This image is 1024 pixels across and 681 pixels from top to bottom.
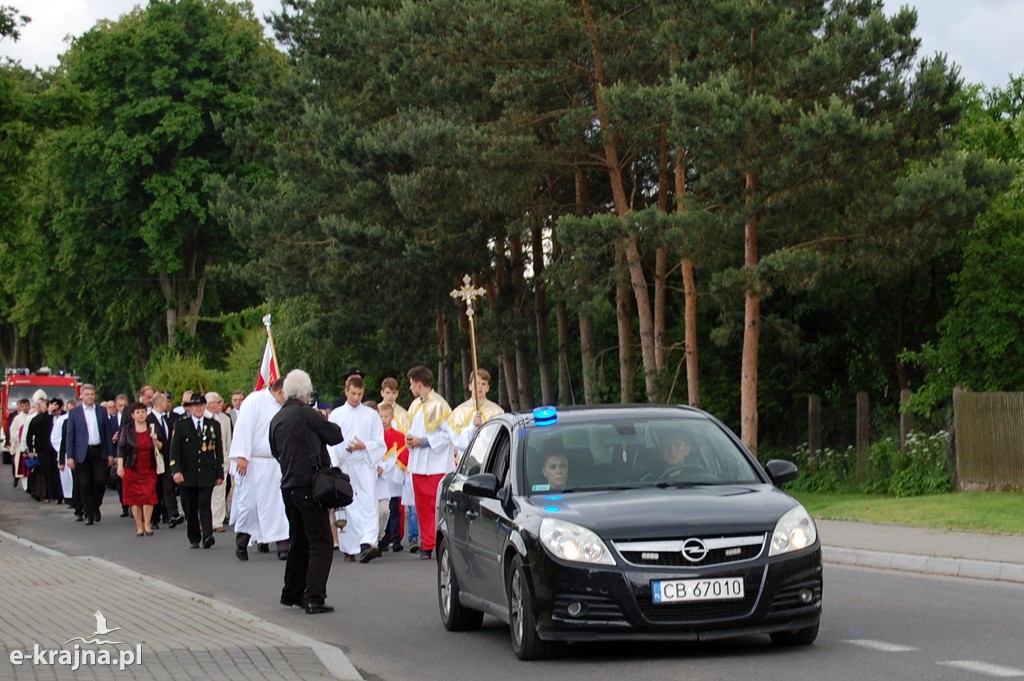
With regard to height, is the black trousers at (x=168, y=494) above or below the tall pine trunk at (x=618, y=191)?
below

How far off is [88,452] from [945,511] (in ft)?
42.6

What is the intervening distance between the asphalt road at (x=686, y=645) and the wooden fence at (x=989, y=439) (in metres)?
9.24

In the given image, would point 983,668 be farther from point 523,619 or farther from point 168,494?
point 168,494

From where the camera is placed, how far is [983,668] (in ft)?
31.2

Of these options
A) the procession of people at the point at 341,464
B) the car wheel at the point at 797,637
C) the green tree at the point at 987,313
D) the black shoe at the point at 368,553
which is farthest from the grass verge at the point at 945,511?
the car wheel at the point at 797,637

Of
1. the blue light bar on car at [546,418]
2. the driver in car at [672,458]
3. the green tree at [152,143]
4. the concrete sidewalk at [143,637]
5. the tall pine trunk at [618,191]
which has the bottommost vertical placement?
the concrete sidewalk at [143,637]

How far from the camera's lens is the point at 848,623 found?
11969 mm

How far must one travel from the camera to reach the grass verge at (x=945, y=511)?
20.8m

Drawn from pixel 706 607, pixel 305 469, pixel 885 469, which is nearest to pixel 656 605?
pixel 706 607

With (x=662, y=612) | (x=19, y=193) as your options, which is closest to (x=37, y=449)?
(x=19, y=193)

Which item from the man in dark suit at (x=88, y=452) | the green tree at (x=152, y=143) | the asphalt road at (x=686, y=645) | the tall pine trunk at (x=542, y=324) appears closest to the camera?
the asphalt road at (x=686, y=645)

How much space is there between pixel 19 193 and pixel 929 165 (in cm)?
2041

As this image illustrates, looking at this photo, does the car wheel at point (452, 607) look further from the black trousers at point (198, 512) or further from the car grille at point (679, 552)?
the black trousers at point (198, 512)

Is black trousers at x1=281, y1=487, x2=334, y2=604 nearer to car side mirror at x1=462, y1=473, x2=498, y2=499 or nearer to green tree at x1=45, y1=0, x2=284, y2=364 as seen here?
car side mirror at x1=462, y1=473, x2=498, y2=499
